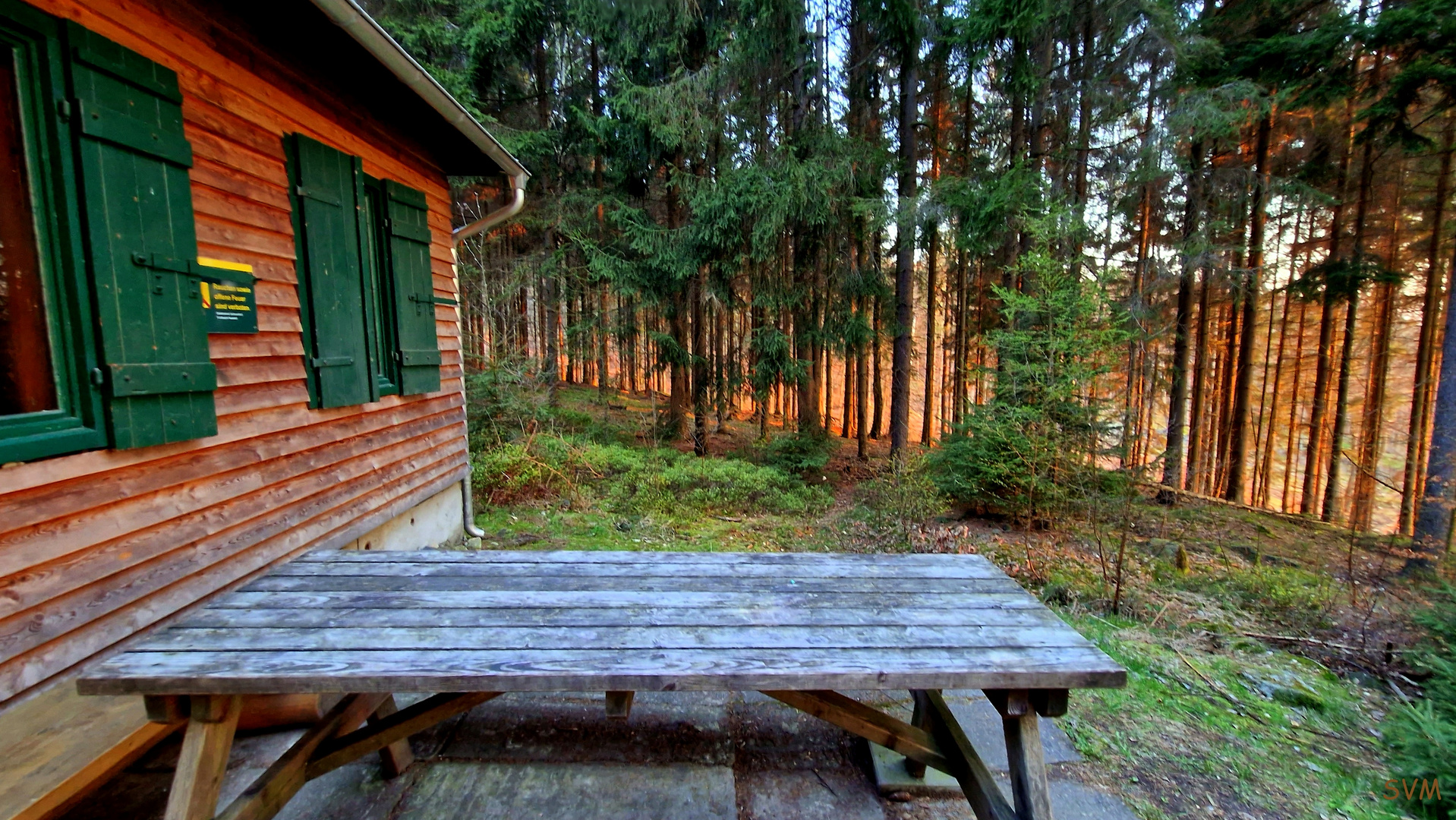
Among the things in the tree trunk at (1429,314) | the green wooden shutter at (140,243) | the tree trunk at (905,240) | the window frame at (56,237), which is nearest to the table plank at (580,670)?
the window frame at (56,237)

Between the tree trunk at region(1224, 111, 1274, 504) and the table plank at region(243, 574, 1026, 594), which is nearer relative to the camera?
the table plank at region(243, 574, 1026, 594)

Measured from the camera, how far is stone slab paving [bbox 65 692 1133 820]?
1.92 m

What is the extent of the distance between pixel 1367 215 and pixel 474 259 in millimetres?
14836

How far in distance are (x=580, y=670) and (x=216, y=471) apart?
2.19 metres

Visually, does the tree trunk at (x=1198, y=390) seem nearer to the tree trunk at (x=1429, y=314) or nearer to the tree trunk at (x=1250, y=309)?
the tree trunk at (x=1250, y=309)

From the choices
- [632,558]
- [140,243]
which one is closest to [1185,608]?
[632,558]

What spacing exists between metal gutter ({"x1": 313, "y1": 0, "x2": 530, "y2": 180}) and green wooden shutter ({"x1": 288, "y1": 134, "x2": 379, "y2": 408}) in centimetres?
64

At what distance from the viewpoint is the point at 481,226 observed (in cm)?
508

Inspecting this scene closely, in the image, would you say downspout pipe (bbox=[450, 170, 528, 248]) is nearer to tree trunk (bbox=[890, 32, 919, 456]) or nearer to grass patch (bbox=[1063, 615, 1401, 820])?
tree trunk (bbox=[890, 32, 919, 456])

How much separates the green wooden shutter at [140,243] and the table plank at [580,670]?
1128 mm

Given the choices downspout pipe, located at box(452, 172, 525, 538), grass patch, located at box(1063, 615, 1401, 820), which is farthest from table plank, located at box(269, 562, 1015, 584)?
downspout pipe, located at box(452, 172, 525, 538)

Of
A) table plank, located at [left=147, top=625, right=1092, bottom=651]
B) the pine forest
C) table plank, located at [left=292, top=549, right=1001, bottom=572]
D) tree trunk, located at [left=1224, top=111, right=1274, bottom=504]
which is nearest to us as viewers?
table plank, located at [left=147, top=625, right=1092, bottom=651]

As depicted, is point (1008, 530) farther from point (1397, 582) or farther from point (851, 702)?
point (851, 702)

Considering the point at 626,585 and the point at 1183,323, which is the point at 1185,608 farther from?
the point at 1183,323
